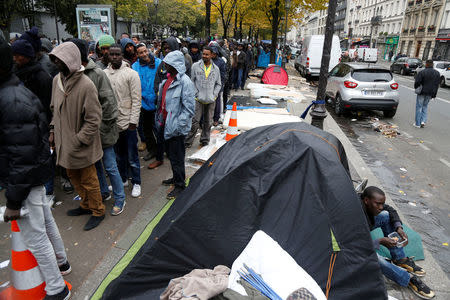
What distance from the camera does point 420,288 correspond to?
280 cm

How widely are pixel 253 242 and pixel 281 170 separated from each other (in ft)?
1.98

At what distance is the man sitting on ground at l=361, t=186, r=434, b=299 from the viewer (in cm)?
282

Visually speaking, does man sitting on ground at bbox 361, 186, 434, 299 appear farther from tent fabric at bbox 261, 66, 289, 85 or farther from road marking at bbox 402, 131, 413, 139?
tent fabric at bbox 261, 66, 289, 85

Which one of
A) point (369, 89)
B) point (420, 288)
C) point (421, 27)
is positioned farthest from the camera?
point (421, 27)

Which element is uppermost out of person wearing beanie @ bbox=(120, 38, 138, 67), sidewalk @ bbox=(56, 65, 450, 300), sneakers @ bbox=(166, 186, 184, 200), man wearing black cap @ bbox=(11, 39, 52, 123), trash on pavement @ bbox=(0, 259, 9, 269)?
person wearing beanie @ bbox=(120, 38, 138, 67)

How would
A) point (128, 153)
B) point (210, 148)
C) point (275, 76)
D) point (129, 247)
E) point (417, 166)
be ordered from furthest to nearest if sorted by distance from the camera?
1. point (275, 76)
2. point (417, 166)
3. point (210, 148)
4. point (128, 153)
5. point (129, 247)

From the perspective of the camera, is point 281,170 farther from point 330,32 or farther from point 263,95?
point 263,95

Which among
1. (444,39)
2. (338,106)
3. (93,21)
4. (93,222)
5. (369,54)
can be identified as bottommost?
(93,222)

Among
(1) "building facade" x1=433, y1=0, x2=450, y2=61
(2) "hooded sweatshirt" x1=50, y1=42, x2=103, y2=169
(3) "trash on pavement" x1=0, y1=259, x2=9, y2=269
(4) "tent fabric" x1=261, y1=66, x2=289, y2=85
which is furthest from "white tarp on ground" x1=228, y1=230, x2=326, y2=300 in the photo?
(1) "building facade" x1=433, y1=0, x2=450, y2=61

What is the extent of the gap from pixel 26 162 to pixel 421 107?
10309mm

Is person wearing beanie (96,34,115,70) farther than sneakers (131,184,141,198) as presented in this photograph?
Yes

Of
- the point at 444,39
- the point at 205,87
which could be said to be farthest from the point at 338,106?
the point at 444,39

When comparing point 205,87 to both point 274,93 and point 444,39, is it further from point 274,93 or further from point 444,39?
point 444,39

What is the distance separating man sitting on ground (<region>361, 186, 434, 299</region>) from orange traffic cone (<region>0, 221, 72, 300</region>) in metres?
2.96
